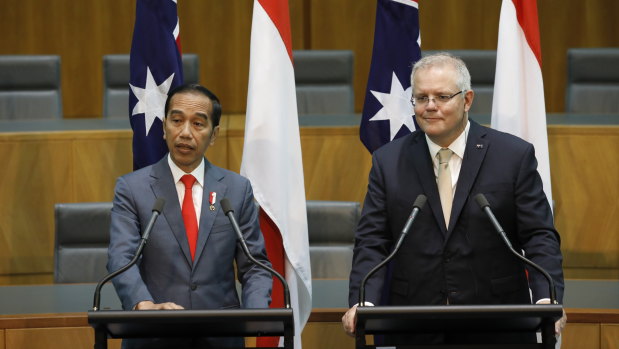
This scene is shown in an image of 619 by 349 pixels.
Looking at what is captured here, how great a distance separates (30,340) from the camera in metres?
3.11

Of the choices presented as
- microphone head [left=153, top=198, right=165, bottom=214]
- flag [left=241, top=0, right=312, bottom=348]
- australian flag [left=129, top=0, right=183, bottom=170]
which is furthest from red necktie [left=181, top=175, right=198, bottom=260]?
australian flag [left=129, top=0, right=183, bottom=170]

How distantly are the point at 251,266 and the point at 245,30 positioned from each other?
15.7ft

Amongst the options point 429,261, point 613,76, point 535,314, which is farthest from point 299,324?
point 613,76

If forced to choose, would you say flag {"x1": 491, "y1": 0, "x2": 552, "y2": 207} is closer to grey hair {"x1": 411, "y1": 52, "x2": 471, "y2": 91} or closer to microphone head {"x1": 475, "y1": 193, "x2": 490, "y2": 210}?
grey hair {"x1": 411, "y1": 52, "x2": 471, "y2": 91}

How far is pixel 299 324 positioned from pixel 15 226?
2.12m

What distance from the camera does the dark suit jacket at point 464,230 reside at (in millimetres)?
2494

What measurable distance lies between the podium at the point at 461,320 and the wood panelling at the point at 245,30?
4972 millimetres

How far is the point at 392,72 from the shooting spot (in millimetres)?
3373

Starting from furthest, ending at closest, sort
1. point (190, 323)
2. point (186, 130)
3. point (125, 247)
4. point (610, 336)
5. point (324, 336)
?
point (324, 336) < point (610, 336) < point (186, 130) < point (125, 247) < point (190, 323)

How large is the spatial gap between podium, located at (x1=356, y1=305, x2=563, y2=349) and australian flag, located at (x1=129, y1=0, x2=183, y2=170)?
1.39 meters

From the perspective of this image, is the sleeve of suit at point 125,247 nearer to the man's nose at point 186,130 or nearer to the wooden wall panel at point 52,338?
the man's nose at point 186,130

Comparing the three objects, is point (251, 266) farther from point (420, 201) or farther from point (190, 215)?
point (420, 201)

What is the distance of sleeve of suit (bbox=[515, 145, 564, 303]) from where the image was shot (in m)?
2.43

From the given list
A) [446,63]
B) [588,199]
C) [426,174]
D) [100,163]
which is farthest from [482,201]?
[100,163]
